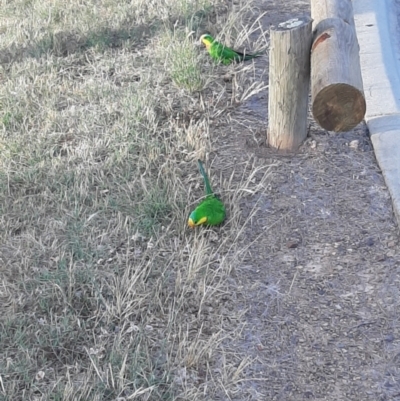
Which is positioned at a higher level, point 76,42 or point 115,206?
point 76,42

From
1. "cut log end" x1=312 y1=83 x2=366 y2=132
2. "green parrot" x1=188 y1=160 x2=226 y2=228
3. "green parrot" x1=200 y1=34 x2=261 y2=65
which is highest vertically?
"cut log end" x1=312 y1=83 x2=366 y2=132

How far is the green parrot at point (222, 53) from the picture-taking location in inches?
193

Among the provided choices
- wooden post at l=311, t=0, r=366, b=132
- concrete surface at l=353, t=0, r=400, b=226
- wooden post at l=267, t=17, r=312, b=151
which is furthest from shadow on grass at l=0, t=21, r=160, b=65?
wooden post at l=311, t=0, r=366, b=132

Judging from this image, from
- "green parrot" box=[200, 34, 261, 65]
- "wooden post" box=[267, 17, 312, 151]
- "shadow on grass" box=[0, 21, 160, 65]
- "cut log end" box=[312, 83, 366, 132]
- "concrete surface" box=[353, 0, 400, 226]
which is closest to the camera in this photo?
"cut log end" box=[312, 83, 366, 132]

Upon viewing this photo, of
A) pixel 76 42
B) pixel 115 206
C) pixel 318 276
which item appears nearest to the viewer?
pixel 318 276

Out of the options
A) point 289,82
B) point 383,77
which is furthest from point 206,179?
point 383,77

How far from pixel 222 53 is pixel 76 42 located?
1.23m

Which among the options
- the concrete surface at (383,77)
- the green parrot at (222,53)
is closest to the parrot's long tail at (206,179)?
the concrete surface at (383,77)

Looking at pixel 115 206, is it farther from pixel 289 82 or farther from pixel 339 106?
pixel 339 106

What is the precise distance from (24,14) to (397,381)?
451 centimetres

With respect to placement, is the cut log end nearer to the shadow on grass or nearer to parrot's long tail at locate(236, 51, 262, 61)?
parrot's long tail at locate(236, 51, 262, 61)

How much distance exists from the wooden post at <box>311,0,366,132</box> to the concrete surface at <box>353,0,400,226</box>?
59cm

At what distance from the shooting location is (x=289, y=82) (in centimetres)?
377

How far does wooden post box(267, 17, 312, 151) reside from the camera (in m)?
3.65
